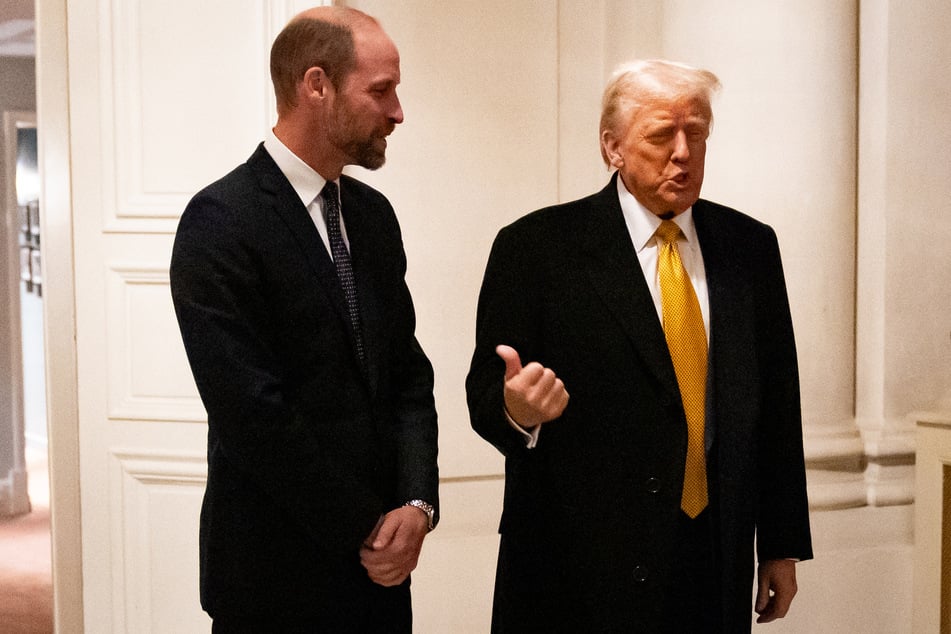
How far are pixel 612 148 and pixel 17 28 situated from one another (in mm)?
6437

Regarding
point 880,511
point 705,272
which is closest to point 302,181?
point 705,272

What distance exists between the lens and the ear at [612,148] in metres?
1.97

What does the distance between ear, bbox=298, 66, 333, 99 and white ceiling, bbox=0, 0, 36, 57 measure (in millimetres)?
5360

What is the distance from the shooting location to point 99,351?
3.12 meters

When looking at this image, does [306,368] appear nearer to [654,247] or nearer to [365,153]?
[365,153]

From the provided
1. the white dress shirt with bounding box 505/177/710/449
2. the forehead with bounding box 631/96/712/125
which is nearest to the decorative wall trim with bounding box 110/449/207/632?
the white dress shirt with bounding box 505/177/710/449

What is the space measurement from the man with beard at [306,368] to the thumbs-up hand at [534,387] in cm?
27

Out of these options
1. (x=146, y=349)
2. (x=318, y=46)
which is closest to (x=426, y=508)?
(x=318, y=46)

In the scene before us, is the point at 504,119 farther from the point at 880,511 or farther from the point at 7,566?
the point at 7,566

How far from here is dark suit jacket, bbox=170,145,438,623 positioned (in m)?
1.66

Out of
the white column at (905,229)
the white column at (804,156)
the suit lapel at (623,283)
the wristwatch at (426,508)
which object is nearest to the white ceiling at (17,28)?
the white column at (804,156)

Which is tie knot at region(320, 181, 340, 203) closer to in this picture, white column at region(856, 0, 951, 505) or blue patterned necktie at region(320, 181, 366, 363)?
blue patterned necktie at region(320, 181, 366, 363)

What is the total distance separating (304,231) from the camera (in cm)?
177

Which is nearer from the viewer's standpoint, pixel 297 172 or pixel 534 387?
pixel 534 387
